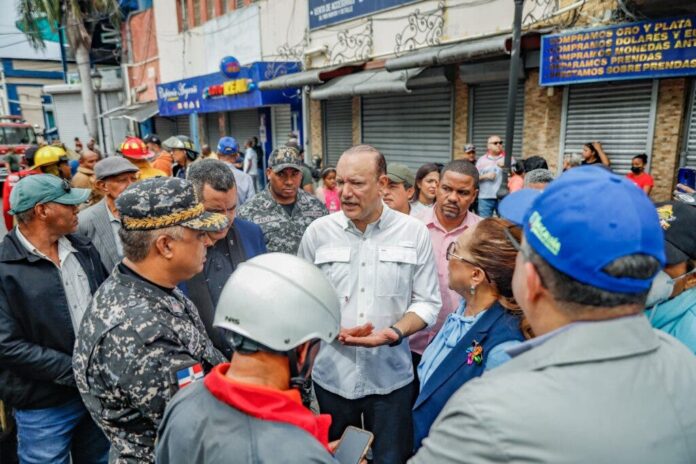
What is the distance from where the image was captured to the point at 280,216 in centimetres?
381

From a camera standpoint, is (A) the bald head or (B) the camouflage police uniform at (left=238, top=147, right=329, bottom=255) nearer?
(A) the bald head

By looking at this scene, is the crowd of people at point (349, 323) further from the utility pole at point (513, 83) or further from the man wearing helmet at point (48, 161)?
the utility pole at point (513, 83)

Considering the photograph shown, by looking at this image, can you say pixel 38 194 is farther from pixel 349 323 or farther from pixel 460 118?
pixel 460 118

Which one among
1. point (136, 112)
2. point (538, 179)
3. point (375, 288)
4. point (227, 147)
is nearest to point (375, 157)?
point (375, 288)

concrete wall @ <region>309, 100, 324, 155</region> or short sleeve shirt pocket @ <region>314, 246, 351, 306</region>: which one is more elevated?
concrete wall @ <region>309, 100, 324, 155</region>

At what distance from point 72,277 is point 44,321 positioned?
279mm

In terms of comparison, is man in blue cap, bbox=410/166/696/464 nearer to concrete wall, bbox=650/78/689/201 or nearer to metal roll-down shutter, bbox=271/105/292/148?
concrete wall, bbox=650/78/689/201

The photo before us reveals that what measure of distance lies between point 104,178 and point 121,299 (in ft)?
8.09

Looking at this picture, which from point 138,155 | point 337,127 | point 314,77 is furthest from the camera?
point 337,127

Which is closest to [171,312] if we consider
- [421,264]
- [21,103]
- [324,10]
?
[421,264]

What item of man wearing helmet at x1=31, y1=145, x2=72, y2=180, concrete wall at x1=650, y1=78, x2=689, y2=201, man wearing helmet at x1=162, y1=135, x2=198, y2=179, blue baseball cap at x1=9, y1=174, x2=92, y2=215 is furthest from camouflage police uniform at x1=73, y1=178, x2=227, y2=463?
concrete wall at x1=650, y1=78, x2=689, y2=201

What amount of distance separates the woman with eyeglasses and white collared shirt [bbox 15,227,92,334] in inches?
74.5

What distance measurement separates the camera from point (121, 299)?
5.45ft

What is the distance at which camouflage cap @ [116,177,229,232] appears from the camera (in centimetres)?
175
